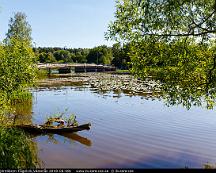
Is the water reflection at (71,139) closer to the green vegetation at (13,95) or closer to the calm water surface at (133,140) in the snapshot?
the calm water surface at (133,140)

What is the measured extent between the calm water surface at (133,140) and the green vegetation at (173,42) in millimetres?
6129

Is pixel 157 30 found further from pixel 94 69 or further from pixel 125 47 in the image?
pixel 94 69

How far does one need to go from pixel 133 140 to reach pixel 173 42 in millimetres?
12437

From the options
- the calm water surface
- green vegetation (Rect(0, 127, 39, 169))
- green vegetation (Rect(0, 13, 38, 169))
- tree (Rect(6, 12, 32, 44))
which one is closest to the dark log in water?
the calm water surface

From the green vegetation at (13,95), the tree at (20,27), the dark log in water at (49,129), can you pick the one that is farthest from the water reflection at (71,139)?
the tree at (20,27)

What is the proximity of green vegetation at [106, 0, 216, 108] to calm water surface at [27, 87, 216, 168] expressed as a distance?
613 cm

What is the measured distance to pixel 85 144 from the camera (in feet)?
94.7

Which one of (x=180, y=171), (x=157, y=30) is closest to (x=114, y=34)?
Answer: (x=157, y=30)

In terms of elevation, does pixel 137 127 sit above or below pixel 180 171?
below

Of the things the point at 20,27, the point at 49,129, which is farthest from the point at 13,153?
the point at 20,27

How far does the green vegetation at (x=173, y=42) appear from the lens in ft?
A: 60.8

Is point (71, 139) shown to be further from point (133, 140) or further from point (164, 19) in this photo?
point (164, 19)

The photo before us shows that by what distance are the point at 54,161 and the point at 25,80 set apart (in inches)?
525

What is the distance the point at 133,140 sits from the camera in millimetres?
29641
